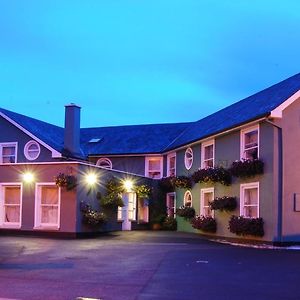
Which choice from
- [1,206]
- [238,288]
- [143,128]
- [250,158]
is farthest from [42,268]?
[143,128]

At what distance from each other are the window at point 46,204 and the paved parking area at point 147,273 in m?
6.18

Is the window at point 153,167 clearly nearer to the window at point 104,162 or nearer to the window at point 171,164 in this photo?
the window at point 171,164

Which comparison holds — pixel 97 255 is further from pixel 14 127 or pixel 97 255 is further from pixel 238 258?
pixel 14 127

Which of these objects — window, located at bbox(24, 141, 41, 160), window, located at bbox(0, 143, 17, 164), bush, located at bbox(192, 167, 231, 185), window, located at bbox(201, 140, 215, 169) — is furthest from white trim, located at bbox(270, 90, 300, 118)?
window, located at bbox(0, 143, 17, 164)

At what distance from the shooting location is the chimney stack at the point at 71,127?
96.9ft

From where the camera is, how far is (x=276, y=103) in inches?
813

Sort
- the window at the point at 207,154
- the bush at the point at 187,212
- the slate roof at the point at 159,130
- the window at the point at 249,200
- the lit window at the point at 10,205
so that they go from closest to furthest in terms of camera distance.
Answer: the window at the point at 249,200 < the slate roof at the point at 159,130 < the window at the point at 207,154 < the lit window at the point at 10,205 < the bush at the point at 187,212

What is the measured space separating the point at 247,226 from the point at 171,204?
1145 centimetres

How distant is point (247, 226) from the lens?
20500 millimetres

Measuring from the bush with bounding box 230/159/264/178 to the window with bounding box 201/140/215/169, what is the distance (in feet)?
10.6

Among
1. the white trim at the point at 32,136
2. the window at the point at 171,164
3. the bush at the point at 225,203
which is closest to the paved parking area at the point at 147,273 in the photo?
the bush at the point at 225,203

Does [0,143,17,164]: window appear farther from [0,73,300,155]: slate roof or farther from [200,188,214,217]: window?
[200,188,214,217]: window

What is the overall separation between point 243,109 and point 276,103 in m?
4.21

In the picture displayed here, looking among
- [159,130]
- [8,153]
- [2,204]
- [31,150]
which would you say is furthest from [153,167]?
[2,204]
